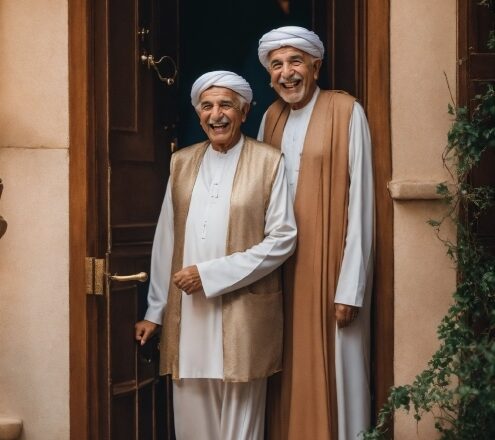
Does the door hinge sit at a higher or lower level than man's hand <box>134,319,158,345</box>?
higher

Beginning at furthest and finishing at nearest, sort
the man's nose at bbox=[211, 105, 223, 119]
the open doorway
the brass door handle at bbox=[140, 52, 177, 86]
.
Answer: the open doorway, the brass door handle at bbox=[140, 52, 177, 86], the man's nose at bbox=[211, 105, 223, 119]

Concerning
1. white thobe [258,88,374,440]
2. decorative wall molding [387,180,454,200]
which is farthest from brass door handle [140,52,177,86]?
decorative wall molding [387,180,454,200]

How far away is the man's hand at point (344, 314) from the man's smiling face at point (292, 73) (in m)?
0.89

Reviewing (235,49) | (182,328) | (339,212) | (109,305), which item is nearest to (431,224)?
(339,212)

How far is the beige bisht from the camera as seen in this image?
3537 mm

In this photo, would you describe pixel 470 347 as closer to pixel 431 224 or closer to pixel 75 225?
pixel 431 224

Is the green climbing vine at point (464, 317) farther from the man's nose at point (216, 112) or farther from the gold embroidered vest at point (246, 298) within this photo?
the man's nose at point (216, 112)

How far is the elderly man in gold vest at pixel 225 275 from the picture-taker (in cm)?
348

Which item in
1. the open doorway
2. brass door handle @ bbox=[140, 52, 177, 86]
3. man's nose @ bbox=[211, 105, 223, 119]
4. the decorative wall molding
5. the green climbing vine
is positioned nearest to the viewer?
the green climbing vine

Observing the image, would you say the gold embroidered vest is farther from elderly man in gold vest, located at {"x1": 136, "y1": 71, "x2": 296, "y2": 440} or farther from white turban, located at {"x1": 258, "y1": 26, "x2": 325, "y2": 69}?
white turban, located at {"x1": 258, "y1": 26, "x2": 325, "y2": 69}

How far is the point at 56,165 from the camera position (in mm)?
3557

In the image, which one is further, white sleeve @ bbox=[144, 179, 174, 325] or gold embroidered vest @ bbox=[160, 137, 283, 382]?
white sleeve @ bbox=[144, 179, 174, 325]

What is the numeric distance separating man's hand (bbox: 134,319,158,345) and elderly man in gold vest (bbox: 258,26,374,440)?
22.1 inches

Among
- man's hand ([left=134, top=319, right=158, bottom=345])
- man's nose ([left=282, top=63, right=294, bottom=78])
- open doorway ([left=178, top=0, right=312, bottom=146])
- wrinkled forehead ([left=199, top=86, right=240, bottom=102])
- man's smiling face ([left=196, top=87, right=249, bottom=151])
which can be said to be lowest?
man's hand ([left=134, top=319, right=158, bottom=345])
